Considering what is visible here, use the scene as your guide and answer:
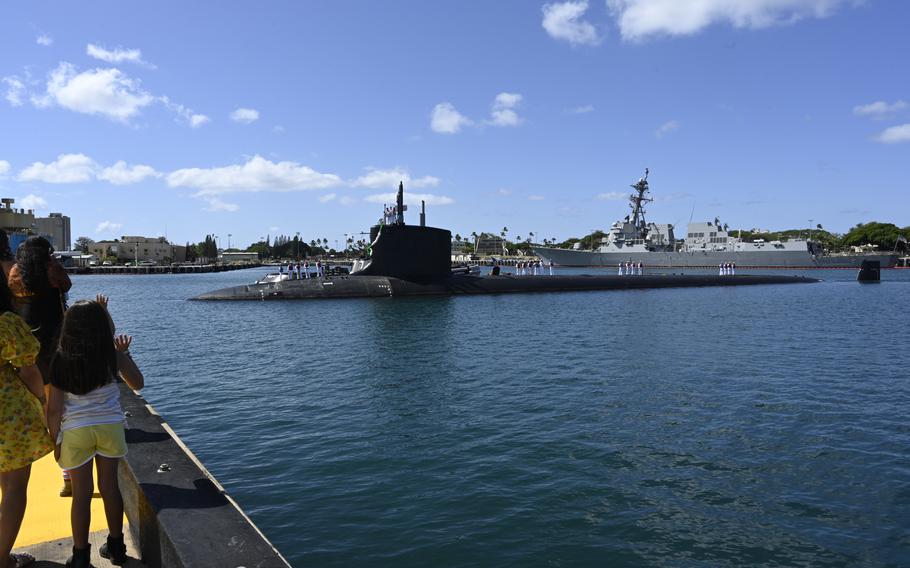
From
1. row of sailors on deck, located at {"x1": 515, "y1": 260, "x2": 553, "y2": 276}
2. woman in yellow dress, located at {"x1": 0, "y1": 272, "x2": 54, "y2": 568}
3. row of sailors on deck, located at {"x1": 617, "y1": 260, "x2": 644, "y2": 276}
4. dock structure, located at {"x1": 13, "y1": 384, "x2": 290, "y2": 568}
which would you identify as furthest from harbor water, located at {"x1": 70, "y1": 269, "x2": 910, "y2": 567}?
row of sailors on deck, located at {"x1": 515, "y1": 260, "x2": 553, "y2": 276}

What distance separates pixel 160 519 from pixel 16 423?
945 millimetres

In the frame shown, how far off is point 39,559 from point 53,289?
1647 mm

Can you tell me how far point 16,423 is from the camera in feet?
10.5

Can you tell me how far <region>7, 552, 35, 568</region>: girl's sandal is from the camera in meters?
3.19

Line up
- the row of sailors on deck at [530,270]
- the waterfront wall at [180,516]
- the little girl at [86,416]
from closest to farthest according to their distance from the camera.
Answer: the waterfront wall at [180,516] < the little girl at [86,416] < the row of sailors on deck at [530,270]

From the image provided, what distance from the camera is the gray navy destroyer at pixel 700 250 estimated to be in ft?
260

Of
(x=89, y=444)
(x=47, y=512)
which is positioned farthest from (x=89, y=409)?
(x=47, y=512)

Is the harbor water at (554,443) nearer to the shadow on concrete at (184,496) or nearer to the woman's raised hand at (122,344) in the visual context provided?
the shadow on concrete at (184,496)

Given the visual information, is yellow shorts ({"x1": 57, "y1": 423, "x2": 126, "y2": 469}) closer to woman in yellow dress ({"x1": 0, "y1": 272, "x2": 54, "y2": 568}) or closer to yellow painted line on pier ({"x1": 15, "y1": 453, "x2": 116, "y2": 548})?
woman in yellow dress ({"x1": 0, "y1": 272, "x2": 54, "y2": 568})

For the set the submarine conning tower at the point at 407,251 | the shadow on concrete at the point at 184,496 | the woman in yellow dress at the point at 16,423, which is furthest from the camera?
the submarine conning tower at the point at 407,251

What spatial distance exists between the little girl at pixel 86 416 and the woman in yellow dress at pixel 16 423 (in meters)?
0.10

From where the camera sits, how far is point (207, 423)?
9.54 metres

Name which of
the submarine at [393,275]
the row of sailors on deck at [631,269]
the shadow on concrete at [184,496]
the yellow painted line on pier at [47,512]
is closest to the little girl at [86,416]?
the shadow on concrete at [184,496]

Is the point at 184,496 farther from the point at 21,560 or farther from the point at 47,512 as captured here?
the point at 47,512
